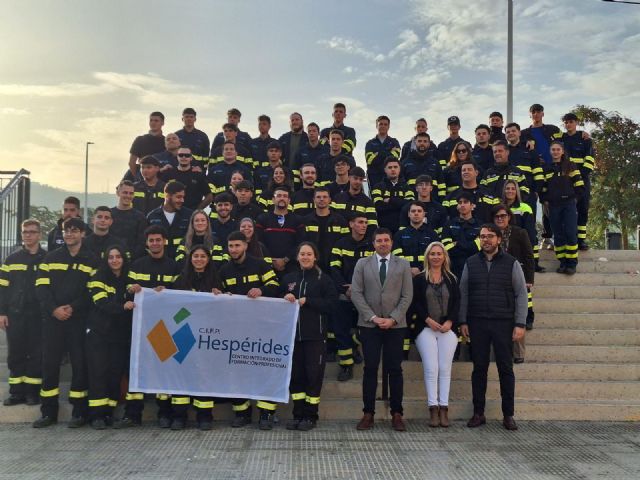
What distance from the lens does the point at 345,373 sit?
252 inches

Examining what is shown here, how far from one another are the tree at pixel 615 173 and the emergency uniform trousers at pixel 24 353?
18.5 metres

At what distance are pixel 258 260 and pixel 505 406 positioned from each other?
3.29 m

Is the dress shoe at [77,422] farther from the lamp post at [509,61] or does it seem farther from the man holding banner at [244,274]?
the lamp post at [509,61]

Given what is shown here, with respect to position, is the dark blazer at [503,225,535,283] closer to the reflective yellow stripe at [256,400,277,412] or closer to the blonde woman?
the blonde woman

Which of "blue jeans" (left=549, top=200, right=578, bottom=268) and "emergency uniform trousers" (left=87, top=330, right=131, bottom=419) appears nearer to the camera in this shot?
"emergency uniform trousers" (left=87, top=330, right=131, bottom=419)

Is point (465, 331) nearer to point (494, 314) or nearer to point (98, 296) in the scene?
point (494, 314)

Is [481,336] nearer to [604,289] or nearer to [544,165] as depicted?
[604,289]

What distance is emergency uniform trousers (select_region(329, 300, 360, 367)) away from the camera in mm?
6426

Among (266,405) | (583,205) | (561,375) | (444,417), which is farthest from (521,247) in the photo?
(266,405)

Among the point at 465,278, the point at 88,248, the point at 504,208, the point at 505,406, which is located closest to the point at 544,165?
the point at 504,208

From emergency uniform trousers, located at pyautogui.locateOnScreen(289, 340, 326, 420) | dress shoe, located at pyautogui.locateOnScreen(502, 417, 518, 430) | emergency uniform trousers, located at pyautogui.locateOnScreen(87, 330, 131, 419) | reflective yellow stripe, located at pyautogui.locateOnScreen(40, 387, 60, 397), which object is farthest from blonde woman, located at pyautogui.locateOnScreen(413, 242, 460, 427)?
reflective yellow stripe, located at pyautogui.locateOnScreen(40, 387, 60, 397)

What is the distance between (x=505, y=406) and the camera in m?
5.79

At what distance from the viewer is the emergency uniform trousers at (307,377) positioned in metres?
5.72

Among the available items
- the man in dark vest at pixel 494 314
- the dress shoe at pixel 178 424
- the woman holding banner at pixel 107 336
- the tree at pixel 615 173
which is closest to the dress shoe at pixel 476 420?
the man in dark vest at pixel 494 314
